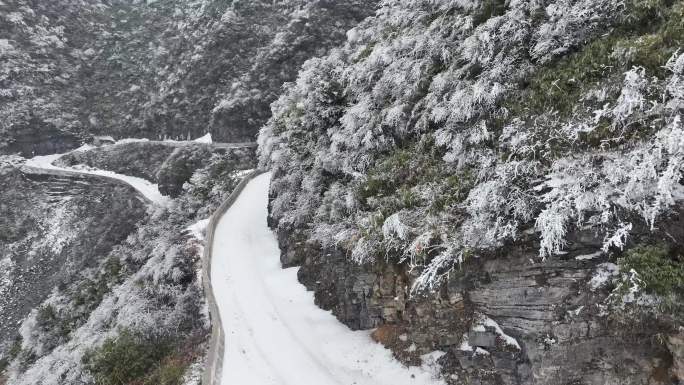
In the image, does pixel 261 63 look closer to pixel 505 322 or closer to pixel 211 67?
pixel 211 67

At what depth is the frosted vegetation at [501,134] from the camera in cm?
762

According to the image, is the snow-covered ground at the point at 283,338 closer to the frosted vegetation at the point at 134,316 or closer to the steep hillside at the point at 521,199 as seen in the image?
the steep hillside at the point at 521,199

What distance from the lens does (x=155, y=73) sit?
53625 mm

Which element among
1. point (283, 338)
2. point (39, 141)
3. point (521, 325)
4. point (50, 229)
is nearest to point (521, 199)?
point (521, 325)

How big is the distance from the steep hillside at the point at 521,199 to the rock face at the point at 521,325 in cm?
3

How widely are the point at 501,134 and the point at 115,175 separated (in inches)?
1561

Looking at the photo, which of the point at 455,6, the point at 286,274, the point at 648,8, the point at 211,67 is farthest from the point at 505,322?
the point at 211,67

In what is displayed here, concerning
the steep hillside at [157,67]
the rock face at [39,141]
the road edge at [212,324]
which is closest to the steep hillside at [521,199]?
the road edge at [212,324]

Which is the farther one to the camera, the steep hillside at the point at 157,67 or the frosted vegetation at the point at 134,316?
the steep hillside at the point at 157,67

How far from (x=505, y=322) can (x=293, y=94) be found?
16.8 metres

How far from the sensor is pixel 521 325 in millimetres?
8781

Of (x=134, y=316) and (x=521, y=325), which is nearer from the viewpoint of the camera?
(x=521, y=325)

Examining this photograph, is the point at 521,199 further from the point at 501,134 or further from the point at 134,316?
the point at 134,316

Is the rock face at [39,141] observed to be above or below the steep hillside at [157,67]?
below
